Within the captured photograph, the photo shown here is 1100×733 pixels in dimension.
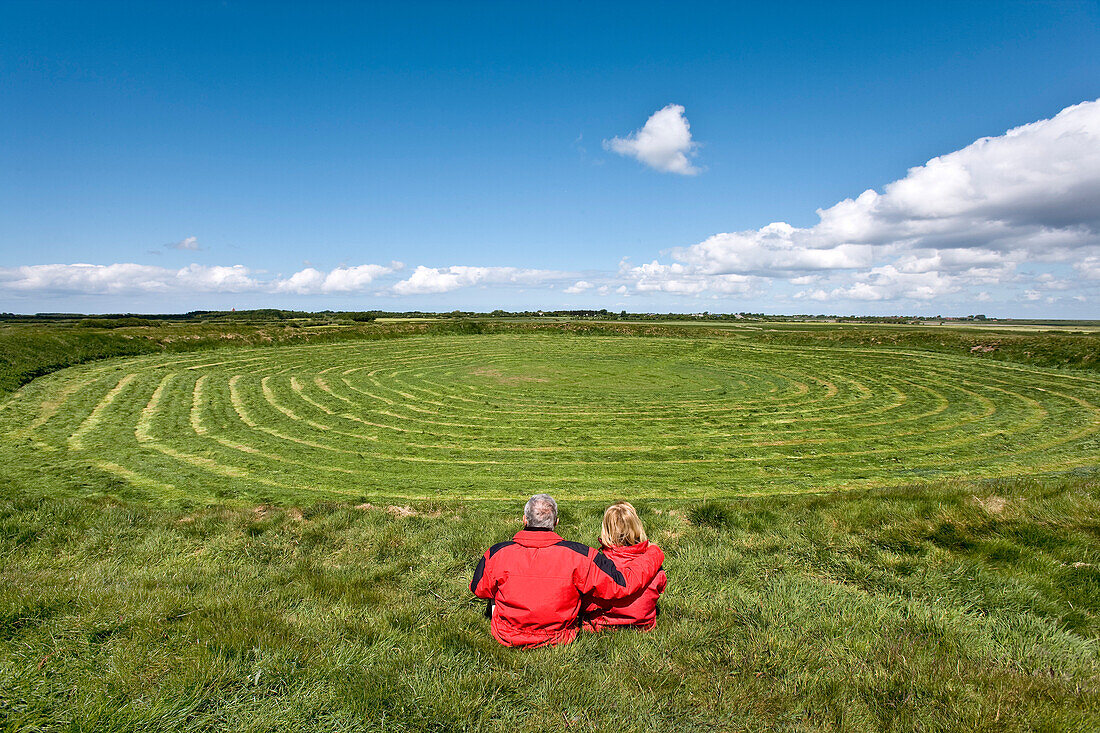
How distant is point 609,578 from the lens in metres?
4.43

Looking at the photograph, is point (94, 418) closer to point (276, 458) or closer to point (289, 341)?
point (276, 458)

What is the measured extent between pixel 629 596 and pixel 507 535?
371 centimetres

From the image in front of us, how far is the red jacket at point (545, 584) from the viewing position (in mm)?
4379

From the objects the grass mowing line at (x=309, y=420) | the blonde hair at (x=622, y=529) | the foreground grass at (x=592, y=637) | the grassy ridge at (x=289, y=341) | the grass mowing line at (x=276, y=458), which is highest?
the grassy ridge at (x=289, y=341)

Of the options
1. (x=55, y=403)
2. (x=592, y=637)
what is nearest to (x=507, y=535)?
(x=592, y=637)

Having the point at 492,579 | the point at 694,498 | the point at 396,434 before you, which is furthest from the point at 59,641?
the point at 396,434

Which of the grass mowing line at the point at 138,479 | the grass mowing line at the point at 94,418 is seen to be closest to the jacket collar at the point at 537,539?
the grass mowing line at the point at 138,479

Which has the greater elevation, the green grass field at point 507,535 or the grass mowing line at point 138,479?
the green grass field at point 507,535

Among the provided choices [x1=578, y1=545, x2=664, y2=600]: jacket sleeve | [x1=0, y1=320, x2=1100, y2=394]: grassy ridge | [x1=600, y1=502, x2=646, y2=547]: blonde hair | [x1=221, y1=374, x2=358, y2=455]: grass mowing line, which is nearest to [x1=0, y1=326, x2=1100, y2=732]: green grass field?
[x1=221, y1=374, x2=358, y2=455]: grass mowing line

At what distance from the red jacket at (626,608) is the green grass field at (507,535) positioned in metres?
0.26

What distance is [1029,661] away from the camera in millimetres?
3914

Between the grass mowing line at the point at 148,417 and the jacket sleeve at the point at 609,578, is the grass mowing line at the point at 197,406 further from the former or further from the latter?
the jacket sleeve at the point at 609,578

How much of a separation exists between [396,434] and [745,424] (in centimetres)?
1326

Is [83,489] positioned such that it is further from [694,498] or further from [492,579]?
[694,498]
